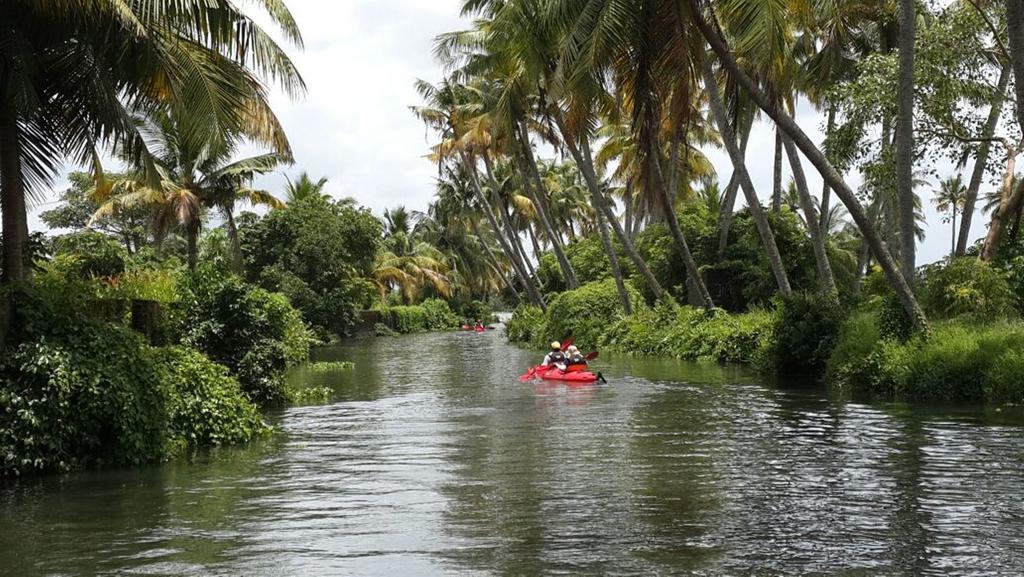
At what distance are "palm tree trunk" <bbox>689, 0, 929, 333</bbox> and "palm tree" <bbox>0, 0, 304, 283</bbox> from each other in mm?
8051

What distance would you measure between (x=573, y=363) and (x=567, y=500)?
14431 millimetres

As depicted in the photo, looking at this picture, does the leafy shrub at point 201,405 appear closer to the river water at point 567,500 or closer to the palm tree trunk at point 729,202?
the river water at point 567,500

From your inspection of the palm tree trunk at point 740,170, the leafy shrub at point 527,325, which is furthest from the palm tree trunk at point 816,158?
the leafy shrub at point 527,325

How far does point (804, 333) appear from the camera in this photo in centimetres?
2362

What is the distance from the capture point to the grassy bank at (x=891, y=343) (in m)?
17.2

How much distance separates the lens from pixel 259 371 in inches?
770

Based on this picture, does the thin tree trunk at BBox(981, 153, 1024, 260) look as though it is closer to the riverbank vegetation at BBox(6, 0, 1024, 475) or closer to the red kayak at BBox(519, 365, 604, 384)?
the riverbank vegetation at BBox(6, 0, 1024, 475)

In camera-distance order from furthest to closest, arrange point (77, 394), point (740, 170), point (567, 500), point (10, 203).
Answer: point (740, 170) → point (10, 203) → point (77, 394) → point (567, 500)

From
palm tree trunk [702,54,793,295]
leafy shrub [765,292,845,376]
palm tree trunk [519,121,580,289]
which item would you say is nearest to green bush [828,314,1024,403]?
leafy shrub [765,292,845,376]

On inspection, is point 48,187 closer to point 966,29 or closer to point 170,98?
point 170,98

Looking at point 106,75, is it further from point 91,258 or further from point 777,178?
point 777,178

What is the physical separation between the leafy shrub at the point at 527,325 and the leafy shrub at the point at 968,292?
24.6m

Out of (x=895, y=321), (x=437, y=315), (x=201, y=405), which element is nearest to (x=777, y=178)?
(x=895, y=321)

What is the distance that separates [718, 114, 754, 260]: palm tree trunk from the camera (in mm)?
33938
